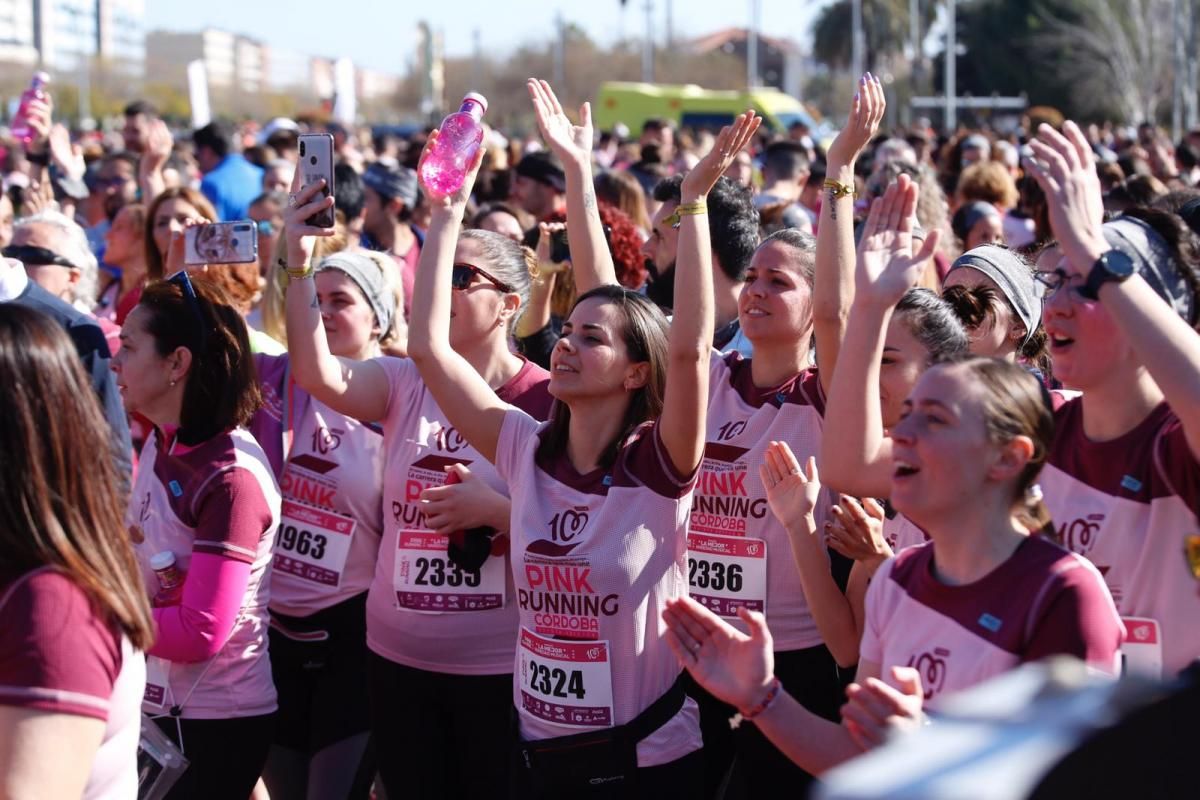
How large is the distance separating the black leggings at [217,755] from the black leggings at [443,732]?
42cm

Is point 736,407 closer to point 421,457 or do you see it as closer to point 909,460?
point 421,457

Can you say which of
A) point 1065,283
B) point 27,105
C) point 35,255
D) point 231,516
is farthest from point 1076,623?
point 27,105

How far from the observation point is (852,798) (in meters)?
1.20

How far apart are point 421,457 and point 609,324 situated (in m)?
0.89

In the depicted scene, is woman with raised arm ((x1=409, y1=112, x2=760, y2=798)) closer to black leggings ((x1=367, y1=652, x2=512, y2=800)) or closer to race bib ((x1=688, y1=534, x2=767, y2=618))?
race bib ((x1=688, y1=534, x2=767, y2=618))

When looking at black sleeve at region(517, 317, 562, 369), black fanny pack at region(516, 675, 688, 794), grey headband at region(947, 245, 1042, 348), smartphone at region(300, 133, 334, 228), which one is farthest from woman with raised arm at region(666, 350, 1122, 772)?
black sleeve at region(517, 317, 562, 369)

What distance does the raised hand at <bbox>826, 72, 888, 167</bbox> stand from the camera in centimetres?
384

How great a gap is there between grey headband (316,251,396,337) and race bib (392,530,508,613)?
38.1 inches

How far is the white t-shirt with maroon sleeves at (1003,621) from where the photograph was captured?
248 cm

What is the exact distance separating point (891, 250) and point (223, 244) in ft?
7.57

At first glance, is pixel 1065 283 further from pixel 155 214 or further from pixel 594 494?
pixel 155 214

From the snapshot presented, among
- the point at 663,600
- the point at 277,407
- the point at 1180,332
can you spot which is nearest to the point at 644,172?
the point at 277,407

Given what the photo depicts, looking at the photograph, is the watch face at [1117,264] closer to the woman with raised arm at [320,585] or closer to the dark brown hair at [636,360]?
the dark brown hair at [636,360]

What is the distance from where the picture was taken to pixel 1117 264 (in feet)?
8.68
